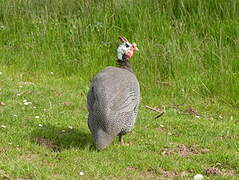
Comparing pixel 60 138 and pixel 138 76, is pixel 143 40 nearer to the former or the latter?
pixel 138 76

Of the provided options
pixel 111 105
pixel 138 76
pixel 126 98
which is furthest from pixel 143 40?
pixel 111 105

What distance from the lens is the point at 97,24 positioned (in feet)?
29.7

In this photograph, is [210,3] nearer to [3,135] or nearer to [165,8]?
[165,8]

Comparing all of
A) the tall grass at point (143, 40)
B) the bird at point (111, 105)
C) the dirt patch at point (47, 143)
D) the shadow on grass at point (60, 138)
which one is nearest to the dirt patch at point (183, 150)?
the bird at point (111, 105)

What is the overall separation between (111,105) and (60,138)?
2.71 ft

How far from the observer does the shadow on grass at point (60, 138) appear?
535 centimetres

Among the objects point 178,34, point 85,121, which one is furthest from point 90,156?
point 178,34

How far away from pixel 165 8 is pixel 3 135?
4585 mm

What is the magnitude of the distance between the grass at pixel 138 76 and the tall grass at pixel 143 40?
17 millimetres

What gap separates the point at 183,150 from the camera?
5.44 meters

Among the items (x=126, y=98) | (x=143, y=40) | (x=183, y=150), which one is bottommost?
(x=183, y=150)

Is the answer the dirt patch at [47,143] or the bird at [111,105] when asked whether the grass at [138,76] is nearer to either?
the dirt patch at [47,143]

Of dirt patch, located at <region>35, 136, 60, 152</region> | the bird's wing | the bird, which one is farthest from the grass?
the bird's wing

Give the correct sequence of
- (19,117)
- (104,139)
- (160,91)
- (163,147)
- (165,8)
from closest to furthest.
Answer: (104,139)
(163,147)
(19,117)
(160,91)
(165,8)
